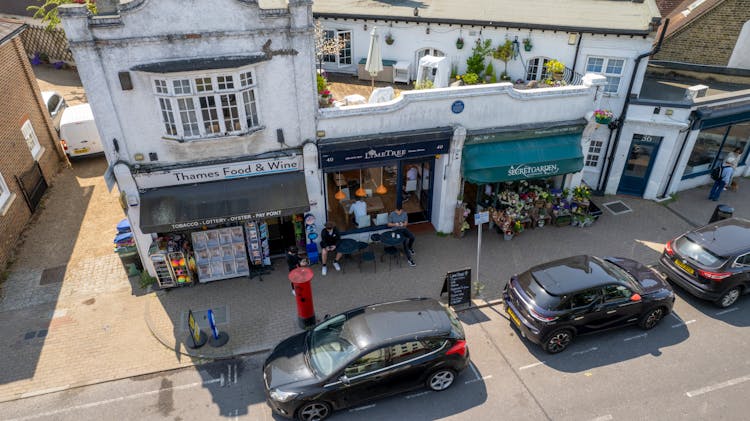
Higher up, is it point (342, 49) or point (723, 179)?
point (342, 49)

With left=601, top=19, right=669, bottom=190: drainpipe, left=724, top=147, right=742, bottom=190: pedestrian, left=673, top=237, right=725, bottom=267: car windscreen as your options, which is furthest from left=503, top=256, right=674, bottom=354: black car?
left=724, top=147, right=742, bottom=190: pedestrian

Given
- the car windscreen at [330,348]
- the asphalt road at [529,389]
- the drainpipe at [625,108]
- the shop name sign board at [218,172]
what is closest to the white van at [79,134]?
the shop name sign board at [218,172]

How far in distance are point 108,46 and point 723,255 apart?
1587cm

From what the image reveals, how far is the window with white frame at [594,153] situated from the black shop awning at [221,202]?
11.0 metres

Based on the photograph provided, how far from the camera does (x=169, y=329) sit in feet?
41.7

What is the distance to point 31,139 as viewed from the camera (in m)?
18.6

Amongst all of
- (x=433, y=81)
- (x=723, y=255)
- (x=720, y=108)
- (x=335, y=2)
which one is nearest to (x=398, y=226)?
(x=433, y=81)

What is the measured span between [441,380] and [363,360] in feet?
6.49

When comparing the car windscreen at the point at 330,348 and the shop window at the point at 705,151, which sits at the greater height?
the shop window at the point at 705,151

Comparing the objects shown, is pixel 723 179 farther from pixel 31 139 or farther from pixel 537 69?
pixel 31 139

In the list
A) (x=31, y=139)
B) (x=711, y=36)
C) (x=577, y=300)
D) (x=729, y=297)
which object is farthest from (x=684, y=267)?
(x=31, y=139)

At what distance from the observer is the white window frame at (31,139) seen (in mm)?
18016

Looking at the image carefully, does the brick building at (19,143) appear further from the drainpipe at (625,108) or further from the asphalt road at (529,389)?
the drainpipe at (625,108)

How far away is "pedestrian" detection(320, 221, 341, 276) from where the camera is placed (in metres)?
14.5
